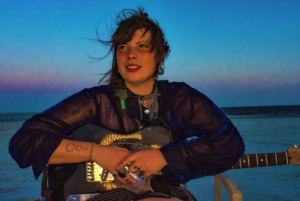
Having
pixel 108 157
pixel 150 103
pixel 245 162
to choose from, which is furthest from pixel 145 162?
pixel 245 162

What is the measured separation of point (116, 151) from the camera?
4.55 ft

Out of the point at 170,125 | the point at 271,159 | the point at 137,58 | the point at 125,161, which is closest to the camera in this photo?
the point at 125,161

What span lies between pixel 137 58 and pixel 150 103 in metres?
0.31

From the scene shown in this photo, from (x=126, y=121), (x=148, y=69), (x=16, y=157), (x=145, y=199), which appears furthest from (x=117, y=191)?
(x=148, y=69)

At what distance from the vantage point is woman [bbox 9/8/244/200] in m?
1.35

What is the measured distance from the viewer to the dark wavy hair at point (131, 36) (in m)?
1.59

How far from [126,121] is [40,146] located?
52 cm

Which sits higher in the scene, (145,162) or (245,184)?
(145,162)

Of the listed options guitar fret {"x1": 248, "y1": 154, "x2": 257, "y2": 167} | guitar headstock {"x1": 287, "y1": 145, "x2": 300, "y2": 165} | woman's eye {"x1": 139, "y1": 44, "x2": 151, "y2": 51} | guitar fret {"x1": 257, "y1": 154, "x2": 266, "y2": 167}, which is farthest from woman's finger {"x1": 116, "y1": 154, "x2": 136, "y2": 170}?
guitar headstock {"x1": 287, "y1": 145, "x2": 300, "y2": 165}

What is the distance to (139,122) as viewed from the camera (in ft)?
5.40

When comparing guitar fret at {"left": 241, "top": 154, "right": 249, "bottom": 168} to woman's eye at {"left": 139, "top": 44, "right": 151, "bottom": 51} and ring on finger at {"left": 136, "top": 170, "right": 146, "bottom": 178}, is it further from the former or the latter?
woman's eye at {"left": 139, "top": 44, "right": 151, "bottom": 51}

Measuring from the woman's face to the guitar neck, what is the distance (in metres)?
1.05

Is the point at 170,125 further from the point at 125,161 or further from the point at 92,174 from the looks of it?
the point at 92,174

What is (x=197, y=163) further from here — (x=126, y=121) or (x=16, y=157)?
(x=16, y=157)
